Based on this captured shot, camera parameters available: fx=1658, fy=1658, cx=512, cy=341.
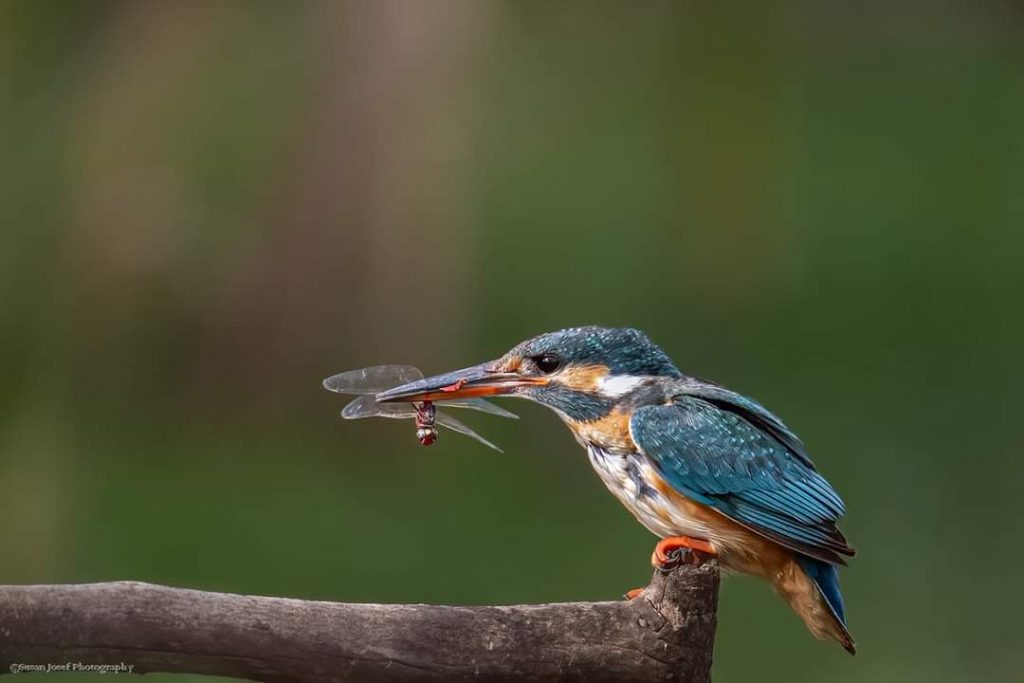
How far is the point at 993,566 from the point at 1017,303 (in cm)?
208

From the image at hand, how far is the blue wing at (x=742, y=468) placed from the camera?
Result: 2047 millimetres

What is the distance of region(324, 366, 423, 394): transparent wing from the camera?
7.56 ft

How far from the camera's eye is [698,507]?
2086mm

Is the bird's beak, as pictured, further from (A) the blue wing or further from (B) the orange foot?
(B) the orange foot

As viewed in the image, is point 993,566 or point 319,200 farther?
point 319,200

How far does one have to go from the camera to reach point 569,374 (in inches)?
Result: 88.0

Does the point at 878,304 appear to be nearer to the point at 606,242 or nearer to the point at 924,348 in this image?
the point at 924,348

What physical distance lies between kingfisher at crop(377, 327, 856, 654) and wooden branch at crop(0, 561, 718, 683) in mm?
146

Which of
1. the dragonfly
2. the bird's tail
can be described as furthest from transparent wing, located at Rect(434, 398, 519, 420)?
the bird's tail

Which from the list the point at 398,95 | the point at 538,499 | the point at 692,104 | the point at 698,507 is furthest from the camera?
the point at 692,104

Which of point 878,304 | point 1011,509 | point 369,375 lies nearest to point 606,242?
point 878,304

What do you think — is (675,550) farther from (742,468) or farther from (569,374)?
(569,374)

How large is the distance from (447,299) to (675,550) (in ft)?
11.3

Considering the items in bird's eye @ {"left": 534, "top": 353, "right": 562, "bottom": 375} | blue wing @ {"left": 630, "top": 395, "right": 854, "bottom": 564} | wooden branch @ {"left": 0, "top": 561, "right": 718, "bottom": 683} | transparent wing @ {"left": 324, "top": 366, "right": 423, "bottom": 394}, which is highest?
bird's eye @ {"left": 534, "top": 353, "right": 562, "bottom": 375}
